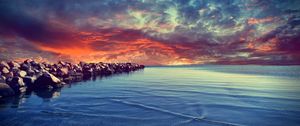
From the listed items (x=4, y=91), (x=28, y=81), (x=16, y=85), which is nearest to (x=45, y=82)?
(x=28, y=81)

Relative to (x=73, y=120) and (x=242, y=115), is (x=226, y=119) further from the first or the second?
(x=73, y=120)

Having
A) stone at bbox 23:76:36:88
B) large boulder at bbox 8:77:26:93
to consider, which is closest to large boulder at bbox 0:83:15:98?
large boulder at bbox 8:77:26:93

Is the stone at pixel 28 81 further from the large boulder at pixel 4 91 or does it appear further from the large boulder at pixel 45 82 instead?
the large boulder at pixel 4 91

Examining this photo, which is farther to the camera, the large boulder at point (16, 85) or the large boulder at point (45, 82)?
the large boulder at point (45, 82)

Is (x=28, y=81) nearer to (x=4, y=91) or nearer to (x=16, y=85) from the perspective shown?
(x=16, y=85)

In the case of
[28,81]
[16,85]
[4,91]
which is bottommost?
[4,91]

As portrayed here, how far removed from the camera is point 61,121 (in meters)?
5.85

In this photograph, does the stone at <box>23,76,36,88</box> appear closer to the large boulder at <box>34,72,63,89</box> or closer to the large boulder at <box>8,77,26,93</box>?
the large boulder at <box>34,72,63,89</box>

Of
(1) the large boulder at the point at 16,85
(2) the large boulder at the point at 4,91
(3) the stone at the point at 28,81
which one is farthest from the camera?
(3) the stone at the point at 28,81

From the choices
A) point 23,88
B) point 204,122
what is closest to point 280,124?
point 204,122

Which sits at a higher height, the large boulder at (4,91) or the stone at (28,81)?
the stone at (28,81)

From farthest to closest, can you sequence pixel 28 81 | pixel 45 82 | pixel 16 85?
pixel 45 82 → pixel 28 81 → pixel 16 85

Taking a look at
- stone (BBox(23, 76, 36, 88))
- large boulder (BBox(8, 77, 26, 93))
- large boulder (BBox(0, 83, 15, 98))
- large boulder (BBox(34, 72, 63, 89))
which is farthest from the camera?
large boulder (BBox(34, 72, 63, 89))

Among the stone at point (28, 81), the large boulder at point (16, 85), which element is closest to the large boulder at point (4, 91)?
the large boulder at point (16, 85)
